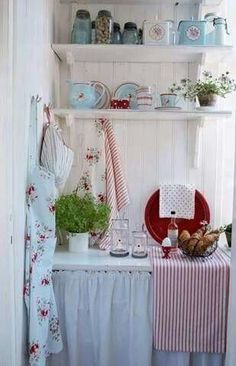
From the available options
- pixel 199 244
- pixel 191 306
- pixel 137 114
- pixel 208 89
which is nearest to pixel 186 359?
pixel 191 306

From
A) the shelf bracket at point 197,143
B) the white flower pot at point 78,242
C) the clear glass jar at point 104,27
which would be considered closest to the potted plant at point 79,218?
the white flower pot at point 78,242

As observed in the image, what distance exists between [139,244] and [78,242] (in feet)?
1.02

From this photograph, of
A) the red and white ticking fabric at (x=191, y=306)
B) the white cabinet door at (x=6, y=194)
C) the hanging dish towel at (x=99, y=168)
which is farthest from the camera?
the hanging dish towel at (x=99, y=168)

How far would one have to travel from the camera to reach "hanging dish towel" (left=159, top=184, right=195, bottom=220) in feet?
7.02

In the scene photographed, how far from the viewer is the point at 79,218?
1.93m

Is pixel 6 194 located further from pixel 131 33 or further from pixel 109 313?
pixel 131 33

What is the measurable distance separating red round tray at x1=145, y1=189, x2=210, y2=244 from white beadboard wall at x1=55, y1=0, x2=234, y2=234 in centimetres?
5

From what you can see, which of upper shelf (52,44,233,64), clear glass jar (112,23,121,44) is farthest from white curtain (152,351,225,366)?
clear glass jar (112,23,121,44)

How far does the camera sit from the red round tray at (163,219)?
7.08 ft

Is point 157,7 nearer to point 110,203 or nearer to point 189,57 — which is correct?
point 189,57

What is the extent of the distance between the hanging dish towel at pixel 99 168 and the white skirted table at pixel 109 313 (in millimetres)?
360

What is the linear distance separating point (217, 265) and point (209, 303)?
0.56ft

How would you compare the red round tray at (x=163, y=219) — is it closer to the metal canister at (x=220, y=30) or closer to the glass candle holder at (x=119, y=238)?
the glass candle holder at (x=119, y=238)

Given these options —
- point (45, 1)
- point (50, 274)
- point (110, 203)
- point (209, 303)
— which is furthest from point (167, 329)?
point (45, 1)
